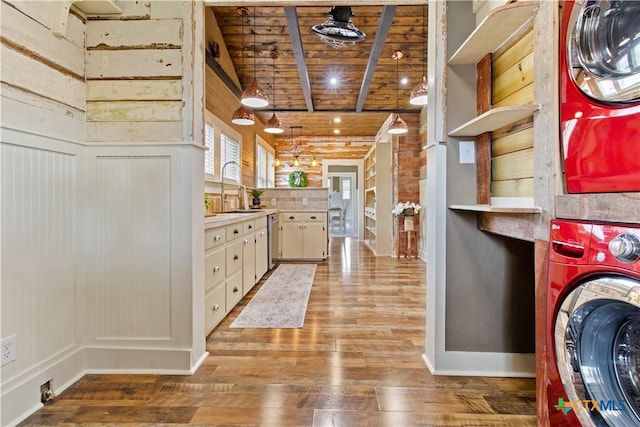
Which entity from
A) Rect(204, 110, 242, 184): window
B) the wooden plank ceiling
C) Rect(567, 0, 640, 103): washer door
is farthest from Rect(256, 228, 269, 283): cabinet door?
Rect(567, 0, 640, 103): washer door

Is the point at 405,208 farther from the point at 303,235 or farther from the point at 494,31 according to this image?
the point at 494,31

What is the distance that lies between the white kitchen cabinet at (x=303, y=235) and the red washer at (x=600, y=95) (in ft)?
14.9

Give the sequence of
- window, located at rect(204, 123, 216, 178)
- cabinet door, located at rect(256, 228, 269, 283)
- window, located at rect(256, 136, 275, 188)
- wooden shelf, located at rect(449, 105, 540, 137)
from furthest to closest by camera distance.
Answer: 1. window, located at rect(256, 136, 275, 188)
2. window, located at rect(204, 123, 216, 178)
3. cabinet door, located at rect(256, 228, 269, 283)
4. wooden shelf, located at rect(449, 105, 540, 137)

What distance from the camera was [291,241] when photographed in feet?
18.4

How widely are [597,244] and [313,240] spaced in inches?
186

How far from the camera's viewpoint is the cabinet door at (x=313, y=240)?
559cm

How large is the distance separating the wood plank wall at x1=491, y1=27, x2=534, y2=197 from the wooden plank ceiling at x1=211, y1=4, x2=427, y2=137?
1.90 meters

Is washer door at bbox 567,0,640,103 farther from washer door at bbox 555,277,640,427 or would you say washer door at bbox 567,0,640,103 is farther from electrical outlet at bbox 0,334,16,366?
electrical outlet at bbox 0,334,16,366

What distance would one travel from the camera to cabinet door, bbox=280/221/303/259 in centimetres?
559

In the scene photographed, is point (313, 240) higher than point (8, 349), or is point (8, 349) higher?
point (313, 240)

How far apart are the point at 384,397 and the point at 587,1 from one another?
1.86 metres

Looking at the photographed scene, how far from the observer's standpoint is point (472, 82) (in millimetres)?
1988

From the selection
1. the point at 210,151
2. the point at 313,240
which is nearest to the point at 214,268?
the point at 210,151

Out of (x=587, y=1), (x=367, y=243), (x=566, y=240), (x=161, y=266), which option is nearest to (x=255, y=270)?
(x=161, y=266)
